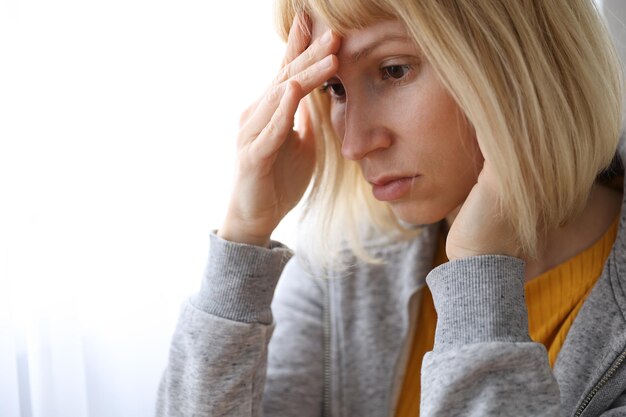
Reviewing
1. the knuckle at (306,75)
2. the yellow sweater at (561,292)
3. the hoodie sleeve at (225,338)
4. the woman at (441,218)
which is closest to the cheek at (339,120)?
the woman at (441,218)

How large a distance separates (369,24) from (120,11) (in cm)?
37

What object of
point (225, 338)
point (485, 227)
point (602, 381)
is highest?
point (485, 227)

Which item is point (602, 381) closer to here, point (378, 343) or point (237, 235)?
point (378, 343)

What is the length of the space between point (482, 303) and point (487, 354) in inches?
2.6

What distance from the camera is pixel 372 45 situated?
3.04ft

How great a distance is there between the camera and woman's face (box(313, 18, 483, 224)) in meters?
0.93

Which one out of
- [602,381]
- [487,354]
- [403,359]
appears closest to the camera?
[487,354]

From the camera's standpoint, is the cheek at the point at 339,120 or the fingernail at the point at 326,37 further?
the cheek at the point at 339,120

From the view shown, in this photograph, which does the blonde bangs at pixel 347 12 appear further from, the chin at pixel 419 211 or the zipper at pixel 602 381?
the zipper at pixel 602 381

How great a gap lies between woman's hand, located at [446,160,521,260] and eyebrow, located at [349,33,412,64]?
199 millimetres

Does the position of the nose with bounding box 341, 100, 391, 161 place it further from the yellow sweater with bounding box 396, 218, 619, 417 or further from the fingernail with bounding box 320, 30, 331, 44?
the yellow sweater with bounding box 396, 218, 619, 417

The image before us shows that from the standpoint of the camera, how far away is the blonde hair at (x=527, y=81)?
2.92 feet

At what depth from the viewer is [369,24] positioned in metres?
0.92

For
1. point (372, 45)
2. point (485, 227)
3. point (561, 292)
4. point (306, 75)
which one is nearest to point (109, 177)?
point (306, 75)
